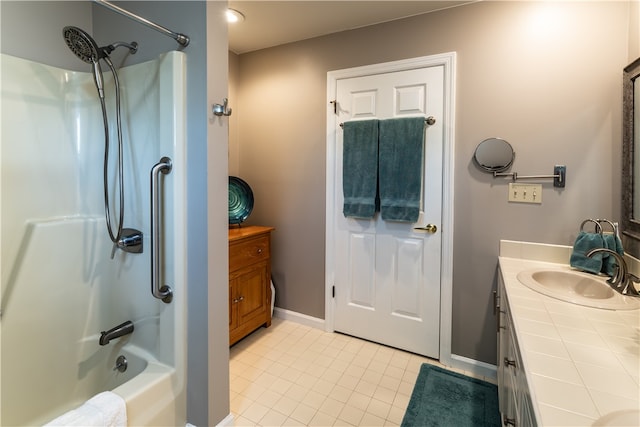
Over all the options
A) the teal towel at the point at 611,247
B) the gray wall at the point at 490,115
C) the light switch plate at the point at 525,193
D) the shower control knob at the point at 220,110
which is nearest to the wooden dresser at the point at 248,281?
the gray wall at the point at 490,115

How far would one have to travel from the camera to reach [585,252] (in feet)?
5.22

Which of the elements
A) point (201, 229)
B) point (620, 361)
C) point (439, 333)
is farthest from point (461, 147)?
point (201, 229)

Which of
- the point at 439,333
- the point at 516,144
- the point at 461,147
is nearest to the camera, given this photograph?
the point at 516,144

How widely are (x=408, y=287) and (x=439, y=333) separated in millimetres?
370

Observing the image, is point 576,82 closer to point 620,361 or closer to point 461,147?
point 461,147

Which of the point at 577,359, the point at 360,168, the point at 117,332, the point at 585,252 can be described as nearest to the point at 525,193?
the point at 585,252

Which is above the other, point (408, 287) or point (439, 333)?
point (408, 287)

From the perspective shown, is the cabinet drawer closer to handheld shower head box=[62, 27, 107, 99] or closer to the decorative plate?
the decorative plate

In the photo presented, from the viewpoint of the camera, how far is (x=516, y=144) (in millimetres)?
1876

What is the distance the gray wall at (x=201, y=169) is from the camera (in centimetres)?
139

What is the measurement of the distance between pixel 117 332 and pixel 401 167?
76.1 inches

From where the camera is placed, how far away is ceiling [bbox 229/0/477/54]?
2002 millimetres

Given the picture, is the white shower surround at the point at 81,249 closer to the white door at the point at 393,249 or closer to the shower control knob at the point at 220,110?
the shower control knob at the point at 220,110

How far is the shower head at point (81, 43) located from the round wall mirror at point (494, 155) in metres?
2.09
